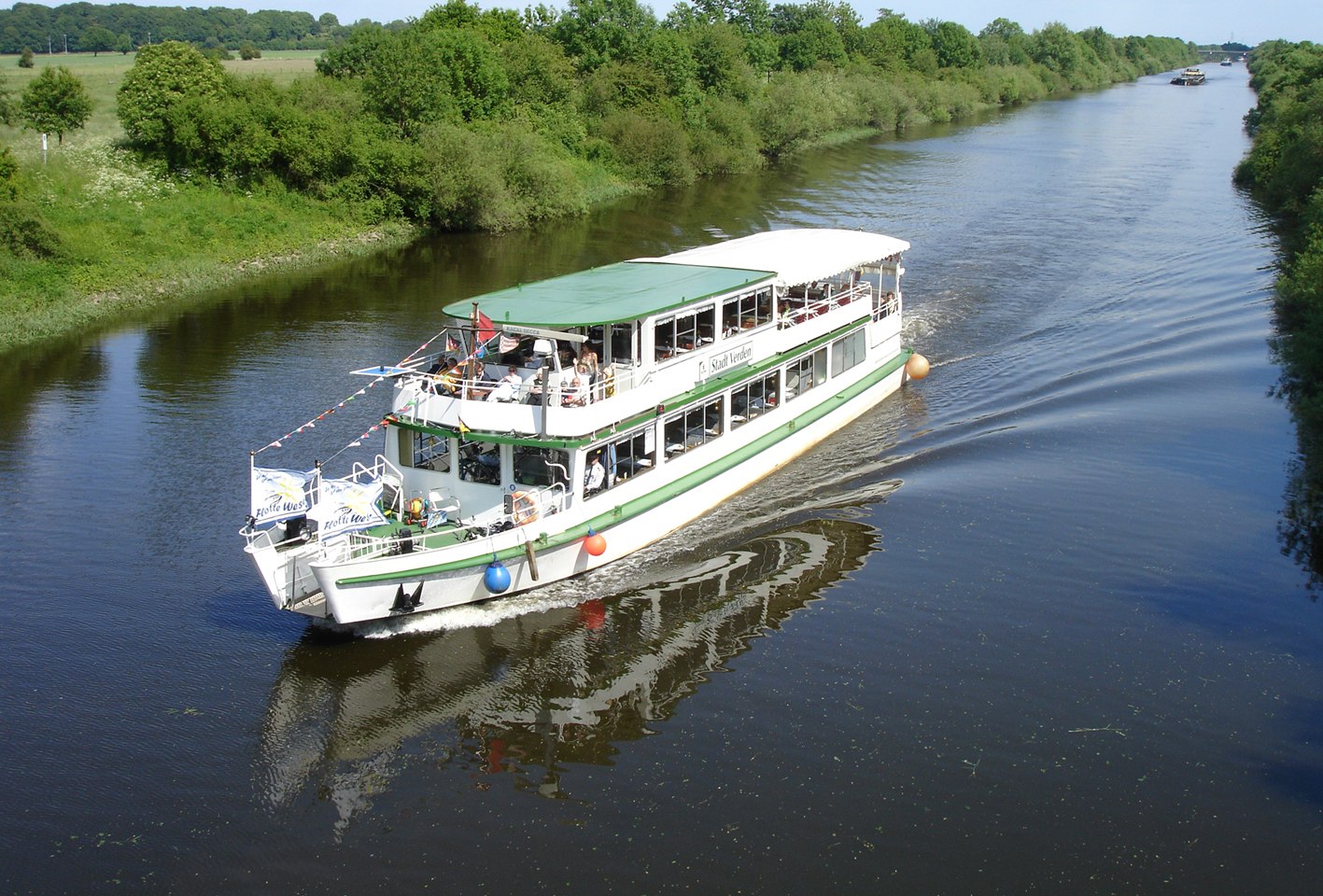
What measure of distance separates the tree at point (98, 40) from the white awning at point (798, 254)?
14515 cm

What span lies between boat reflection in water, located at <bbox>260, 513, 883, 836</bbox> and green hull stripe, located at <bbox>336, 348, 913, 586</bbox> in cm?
119

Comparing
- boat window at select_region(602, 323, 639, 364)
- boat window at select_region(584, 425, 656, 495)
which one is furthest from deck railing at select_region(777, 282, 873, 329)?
boat window at select_region(584, 425, 656, 495)

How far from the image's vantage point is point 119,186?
52594 mm

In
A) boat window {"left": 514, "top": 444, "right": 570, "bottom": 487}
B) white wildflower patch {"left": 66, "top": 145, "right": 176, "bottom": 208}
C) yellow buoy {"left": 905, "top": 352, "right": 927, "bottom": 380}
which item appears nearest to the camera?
boat window {"left": 514, "top": 444, "right": 570, "bottom": 487}

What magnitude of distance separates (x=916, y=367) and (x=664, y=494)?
1314 centimetres

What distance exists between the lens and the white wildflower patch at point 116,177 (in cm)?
5150

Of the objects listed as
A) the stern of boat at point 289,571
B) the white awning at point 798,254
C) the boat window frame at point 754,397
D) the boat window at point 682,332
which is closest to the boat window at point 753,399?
the boat window frame at point 754,397

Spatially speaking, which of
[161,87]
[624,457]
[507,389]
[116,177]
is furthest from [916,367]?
[161,87]

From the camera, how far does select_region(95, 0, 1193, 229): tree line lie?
57312 mm

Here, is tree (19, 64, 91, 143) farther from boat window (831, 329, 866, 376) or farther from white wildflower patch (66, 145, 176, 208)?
boat window (831, 329, 866, 376)

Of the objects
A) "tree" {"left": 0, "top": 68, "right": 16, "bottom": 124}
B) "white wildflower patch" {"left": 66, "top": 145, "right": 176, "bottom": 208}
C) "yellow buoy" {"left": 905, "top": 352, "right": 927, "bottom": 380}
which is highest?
"tree" {"left": 0, "top": 68, "right": 16, "bottom": 124}

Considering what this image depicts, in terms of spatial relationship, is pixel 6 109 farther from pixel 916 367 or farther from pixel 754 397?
pixel 754 397

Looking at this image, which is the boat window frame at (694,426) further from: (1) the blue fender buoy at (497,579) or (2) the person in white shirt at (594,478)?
(1) the blue fender buoy at (497,579)

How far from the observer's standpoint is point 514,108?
7038 centimetres
